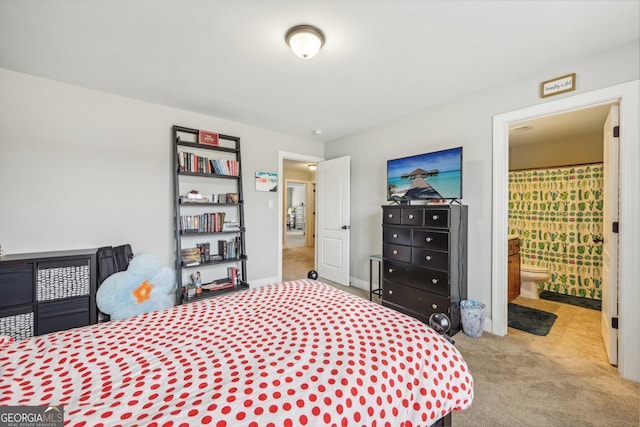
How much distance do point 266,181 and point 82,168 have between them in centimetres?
210

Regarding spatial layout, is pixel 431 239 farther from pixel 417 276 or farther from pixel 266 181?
pixel 266 181

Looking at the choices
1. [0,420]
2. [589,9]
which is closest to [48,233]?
[0,420]

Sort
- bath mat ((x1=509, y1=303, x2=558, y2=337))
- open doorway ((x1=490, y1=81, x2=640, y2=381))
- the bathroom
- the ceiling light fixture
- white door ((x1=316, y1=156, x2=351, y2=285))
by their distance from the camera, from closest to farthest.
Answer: the ceiling light fixture, open doorway ((x1=490, y1=81, x2=640, y2=381)), bath mat ((x1=509, y1=303, x2=558, y2=337)), the bathroom, white door ((x1=316, y1=156, x2=351, y2=285))

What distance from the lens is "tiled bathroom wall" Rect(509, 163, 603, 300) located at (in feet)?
11.5

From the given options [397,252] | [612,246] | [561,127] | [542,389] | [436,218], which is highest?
[561,127]

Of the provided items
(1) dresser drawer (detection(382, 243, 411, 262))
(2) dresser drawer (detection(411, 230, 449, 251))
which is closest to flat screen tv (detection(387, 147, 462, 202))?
(2) dresser drawer (detection(411, 230, 449, 251))

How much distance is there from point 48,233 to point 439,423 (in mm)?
3527

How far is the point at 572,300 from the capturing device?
3479mm

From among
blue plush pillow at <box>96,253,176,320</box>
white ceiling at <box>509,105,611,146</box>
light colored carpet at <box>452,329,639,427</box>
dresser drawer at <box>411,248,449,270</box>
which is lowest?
light colored carpet at <box>452,329,639,427</box>

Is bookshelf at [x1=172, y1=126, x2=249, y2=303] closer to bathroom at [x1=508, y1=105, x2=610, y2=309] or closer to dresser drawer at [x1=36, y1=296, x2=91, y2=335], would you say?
dresser drawer at [x1=36, y1=296, x2=91, y2=335]

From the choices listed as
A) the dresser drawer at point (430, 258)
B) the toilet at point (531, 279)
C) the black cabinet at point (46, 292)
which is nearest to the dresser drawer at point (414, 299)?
the dresser drawer at point (430, 258)

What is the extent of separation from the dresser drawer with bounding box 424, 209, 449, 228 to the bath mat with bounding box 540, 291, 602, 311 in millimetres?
2475

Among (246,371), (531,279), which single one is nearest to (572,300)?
(531,279)

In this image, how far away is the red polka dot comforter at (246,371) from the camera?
2.55ft
